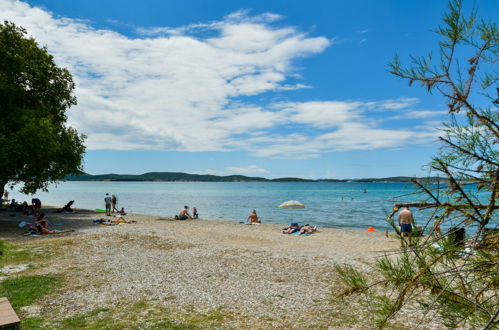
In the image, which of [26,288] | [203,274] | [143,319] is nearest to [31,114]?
[26,288]

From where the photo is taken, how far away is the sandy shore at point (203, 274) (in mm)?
8805

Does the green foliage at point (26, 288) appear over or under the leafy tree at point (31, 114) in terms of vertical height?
under

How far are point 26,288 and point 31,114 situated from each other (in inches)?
676

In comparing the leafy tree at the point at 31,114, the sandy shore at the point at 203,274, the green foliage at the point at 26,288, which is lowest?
the sandy shore at the point at 203,274

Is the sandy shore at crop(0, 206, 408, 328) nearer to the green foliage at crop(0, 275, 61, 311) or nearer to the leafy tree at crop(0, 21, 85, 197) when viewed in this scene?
the green foliage at crop(0, 275, 61, 311)

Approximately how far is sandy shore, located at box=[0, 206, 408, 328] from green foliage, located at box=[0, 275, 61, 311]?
1.55 feet

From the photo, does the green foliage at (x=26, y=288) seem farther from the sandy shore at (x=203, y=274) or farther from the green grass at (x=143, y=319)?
the green grass at (x=143, y=319)

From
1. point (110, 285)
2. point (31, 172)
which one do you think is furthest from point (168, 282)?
point (31, 172)

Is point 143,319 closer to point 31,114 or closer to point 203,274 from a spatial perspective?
point 203,274

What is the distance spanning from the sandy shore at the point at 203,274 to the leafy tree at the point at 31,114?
5.11 meters

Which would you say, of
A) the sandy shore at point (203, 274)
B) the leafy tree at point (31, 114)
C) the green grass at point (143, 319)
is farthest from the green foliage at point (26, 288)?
the leafy tree at point (31, 114)

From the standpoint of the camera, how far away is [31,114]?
22.8 meters

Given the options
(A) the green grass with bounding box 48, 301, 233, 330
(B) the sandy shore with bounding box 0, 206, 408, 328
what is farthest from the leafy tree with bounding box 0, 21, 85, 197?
(A) the green grass with bounding box 48, 301, 233, 330

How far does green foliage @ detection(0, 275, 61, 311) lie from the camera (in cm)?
895
